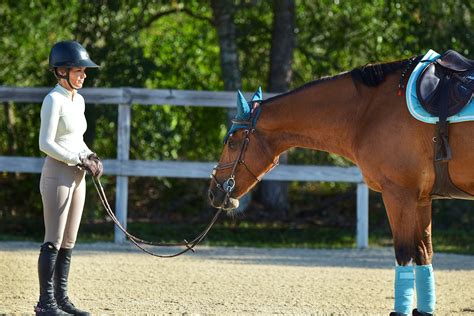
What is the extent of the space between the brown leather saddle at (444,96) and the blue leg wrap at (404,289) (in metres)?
0.50

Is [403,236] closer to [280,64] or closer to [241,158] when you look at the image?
[241,158]

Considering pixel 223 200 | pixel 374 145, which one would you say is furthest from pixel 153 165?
pixel 374 145

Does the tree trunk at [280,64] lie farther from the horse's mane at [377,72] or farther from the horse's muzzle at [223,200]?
the horse's mane at [377,72]

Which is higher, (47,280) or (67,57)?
(67,57)

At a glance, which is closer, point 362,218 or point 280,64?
point 362,218

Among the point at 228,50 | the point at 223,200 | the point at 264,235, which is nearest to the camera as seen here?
the point at 223,200

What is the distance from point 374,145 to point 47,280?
2.19 meters

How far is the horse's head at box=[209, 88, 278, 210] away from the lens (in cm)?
550

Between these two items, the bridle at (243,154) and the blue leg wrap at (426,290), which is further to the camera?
the bridle at (243,154)

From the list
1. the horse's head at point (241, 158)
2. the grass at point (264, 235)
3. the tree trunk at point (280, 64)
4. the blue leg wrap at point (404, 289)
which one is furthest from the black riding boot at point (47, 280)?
the tree trunk at point (280, 64)

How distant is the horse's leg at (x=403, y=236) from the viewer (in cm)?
506

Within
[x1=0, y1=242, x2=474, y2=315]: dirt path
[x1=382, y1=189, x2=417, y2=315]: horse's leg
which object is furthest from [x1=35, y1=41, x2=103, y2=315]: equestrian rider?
[x1=382, y1=189, x2=417, y2=315]: horse's leg

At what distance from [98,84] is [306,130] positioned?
6.84 meters

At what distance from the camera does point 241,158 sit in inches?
217
